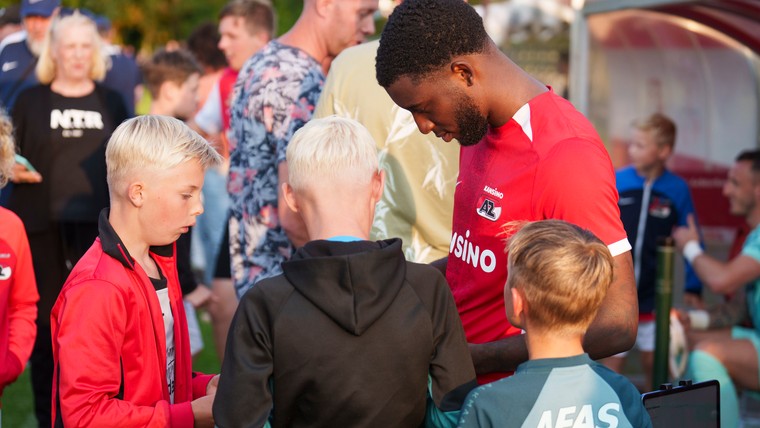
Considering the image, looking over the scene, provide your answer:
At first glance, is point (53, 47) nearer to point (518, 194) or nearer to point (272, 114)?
point (272, 114)

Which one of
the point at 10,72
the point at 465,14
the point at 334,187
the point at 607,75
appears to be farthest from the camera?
the point at 607,75

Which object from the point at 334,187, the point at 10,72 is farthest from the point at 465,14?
the point at 10,72

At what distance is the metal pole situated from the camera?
5.36 m

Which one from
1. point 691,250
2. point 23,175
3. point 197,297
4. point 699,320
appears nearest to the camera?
point 197,297

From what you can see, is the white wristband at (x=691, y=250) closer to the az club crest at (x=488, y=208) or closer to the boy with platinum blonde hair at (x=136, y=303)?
the az club crest at (x=488, y=208)

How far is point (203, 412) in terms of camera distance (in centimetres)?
262

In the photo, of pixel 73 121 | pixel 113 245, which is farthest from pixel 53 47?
pixel 113 245

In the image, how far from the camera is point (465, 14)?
2564 mm

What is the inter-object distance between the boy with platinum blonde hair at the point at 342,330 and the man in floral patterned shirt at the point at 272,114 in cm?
116

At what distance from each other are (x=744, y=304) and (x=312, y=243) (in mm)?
3827

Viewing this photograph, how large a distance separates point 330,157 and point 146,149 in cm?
60

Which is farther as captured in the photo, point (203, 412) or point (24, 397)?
point (24, 397)

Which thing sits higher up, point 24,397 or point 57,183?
point 57,183

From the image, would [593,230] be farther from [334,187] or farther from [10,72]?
[10,72]
